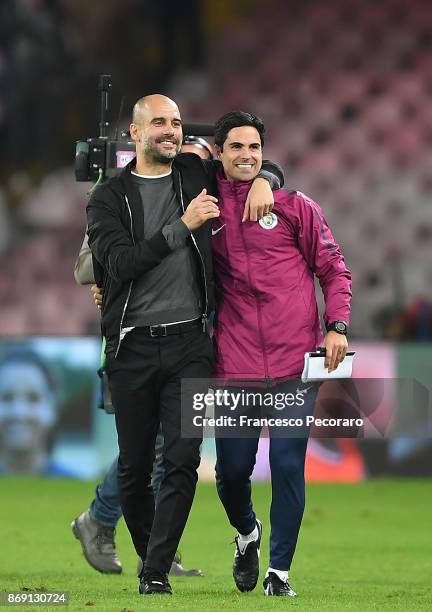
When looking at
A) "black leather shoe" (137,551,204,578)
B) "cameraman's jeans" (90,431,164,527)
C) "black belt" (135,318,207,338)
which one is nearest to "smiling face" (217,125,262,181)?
"black belt" (135,318,207,338)

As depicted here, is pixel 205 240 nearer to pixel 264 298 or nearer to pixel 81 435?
pixel 264 298

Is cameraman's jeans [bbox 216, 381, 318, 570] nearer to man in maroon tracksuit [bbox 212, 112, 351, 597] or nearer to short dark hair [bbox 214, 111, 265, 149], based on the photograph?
man in maroon tracksuit [bbox 212, 112, 351, 597]

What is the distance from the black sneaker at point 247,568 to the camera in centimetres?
568

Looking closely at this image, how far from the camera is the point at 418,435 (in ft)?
36.0

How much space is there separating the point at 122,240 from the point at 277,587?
1410mm

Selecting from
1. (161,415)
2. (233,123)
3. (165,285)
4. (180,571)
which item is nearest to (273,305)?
(165,285)

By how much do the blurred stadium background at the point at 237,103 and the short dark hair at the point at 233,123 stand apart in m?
7.76

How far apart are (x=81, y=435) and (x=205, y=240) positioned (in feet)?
20.4

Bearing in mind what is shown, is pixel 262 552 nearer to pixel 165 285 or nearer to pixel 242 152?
pixel 165 285

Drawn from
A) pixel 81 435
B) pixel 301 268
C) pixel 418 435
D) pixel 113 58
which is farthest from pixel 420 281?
pixel 301 268

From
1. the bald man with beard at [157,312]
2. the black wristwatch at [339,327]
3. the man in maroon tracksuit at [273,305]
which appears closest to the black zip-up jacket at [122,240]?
the bald man with beard at [157,312]

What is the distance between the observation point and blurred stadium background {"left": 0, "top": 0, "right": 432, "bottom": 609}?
1478 centimetres

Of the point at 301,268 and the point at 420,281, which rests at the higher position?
the point at 301,268

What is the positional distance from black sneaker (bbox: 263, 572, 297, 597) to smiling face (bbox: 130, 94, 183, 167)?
63.0 inches
